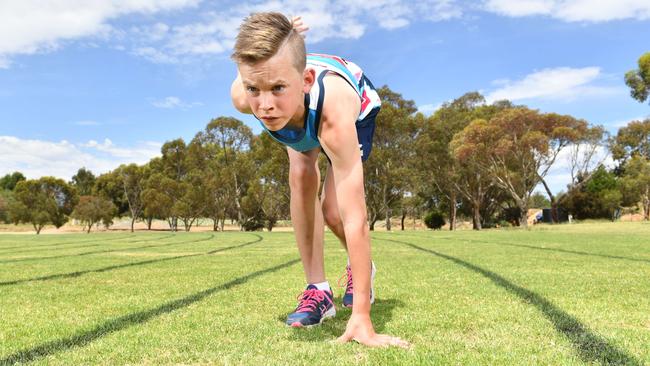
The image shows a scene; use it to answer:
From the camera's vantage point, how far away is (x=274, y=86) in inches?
84.4

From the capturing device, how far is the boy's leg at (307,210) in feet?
10.2

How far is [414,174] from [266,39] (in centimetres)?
3631

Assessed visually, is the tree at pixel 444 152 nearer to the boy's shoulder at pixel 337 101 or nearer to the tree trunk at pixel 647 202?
the tree trunk at pixel 647 202

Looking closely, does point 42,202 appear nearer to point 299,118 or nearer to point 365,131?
point 365,131

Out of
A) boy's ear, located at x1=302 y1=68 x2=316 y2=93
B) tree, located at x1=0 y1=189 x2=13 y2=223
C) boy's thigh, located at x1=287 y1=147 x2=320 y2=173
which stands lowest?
boy's thigh, located at x1=287 y1=147 x2=320 y2=173

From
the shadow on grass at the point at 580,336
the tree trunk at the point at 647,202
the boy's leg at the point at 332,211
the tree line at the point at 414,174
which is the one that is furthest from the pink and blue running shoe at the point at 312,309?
the tree trunk at the point at 647,202

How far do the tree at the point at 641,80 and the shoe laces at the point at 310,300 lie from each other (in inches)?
1423

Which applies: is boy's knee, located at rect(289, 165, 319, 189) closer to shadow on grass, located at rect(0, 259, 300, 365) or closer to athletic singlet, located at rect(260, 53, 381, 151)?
athletic singlet, located at rect(260, 53, 381, 151)

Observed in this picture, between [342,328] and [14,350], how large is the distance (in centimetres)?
148

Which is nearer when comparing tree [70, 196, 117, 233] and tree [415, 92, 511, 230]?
tree [415, 92, 511, 230]

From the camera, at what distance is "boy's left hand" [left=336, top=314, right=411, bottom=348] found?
2115mm

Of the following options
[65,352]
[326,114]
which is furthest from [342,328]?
[65,352]

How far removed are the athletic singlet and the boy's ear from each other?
0.09 ft

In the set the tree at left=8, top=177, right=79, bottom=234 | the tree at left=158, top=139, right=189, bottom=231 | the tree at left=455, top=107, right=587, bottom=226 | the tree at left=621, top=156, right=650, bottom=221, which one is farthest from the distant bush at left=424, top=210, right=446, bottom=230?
the tree at left=8, top=177, right=79, bottom=234
